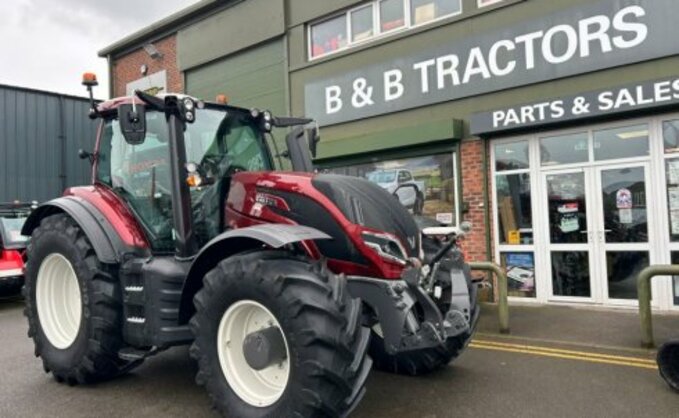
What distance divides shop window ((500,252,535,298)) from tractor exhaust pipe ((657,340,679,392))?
420 cm

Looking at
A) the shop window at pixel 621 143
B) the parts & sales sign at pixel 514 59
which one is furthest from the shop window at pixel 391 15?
the shop window at pixel 621 143

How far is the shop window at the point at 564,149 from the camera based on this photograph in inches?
328

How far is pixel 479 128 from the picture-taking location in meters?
8.81

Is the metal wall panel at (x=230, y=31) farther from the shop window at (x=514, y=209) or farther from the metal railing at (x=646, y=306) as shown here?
the metal railing at (x=646, y=306)

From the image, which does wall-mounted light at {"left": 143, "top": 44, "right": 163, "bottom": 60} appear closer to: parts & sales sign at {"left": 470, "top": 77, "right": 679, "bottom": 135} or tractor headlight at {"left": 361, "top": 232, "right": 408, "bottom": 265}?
parts & sales sign at {"left": 470, "top": 77, "right": 679, "bottom": 135}

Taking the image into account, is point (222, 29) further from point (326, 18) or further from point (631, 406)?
point (631, 406)

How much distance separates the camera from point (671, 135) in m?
7.64

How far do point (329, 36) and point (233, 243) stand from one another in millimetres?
7993

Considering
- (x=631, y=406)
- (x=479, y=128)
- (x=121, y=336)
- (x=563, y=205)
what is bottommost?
(x=631, y=406)

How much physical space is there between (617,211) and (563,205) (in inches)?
29.1

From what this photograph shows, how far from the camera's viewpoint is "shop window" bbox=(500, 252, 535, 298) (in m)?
8.81

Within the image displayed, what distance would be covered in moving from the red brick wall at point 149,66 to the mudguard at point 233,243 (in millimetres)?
10561

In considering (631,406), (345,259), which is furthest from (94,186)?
(631,406)

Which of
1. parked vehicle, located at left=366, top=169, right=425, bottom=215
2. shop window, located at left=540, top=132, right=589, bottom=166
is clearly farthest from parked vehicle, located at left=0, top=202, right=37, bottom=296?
shop window, located at left=540, top=132, right=589, bottom=166
